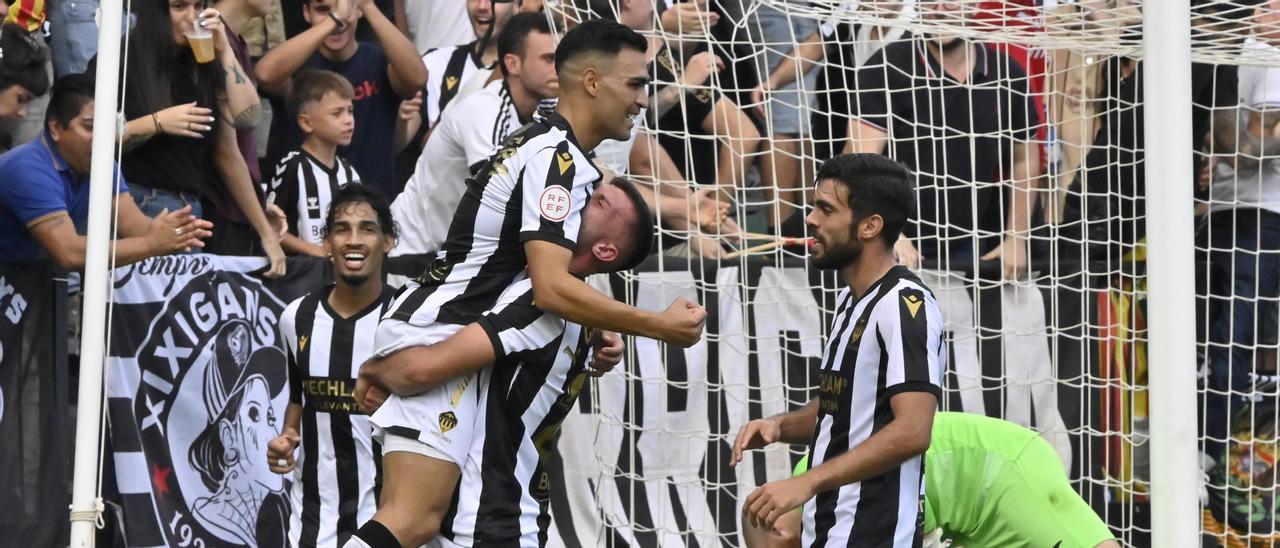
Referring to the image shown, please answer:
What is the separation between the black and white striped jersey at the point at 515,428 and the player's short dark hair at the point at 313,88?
275cm

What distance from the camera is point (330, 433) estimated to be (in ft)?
19.9

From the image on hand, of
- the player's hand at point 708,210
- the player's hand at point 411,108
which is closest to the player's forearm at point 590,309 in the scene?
the player's hand at point 708,210

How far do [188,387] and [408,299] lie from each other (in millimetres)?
2200

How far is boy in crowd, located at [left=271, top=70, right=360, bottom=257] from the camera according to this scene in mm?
7375

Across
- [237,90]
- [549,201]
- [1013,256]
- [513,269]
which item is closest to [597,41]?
[549,201]

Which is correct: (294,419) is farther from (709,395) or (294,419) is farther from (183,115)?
(709,395)

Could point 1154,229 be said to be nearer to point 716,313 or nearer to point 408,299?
point 408,299

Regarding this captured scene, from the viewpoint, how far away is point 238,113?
7.19 metres

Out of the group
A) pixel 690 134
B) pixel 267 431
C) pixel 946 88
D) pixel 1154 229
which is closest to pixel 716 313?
pixel 690 134

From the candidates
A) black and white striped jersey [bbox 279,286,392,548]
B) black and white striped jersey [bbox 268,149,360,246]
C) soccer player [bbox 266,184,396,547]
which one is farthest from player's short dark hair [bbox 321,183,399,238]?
black and white striped jersey [bbox 268,149,360,246]

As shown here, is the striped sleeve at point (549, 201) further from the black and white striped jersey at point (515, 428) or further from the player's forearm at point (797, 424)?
the player's forearm at point (797, 424)

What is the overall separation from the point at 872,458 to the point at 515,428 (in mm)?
1135

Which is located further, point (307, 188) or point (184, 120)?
point (307, 188)

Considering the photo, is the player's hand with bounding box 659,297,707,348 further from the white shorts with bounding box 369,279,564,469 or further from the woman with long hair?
the woman with long hair
